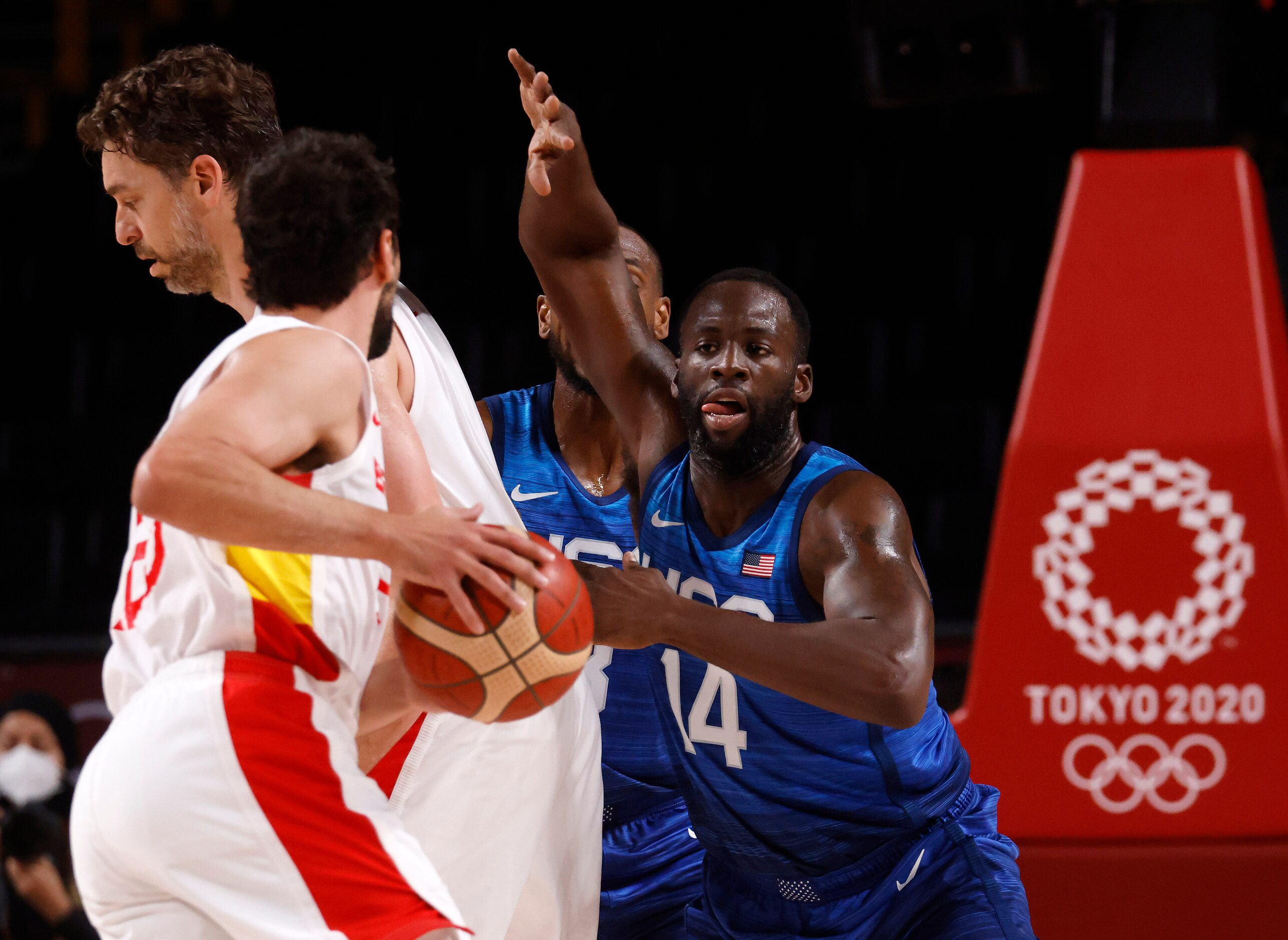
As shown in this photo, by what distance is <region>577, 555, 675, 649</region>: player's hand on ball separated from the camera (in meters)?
2.33

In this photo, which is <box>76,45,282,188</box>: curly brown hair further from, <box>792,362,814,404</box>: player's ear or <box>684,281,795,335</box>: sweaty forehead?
<box>792,362,814,404</box>: player's ear

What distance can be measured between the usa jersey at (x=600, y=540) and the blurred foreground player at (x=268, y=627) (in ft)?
4.25

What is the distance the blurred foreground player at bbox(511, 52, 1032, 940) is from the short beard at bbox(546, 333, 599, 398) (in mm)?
609

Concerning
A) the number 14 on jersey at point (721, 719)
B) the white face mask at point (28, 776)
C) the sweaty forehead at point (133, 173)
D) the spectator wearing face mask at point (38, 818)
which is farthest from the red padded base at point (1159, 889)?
the white face mask at point (28, 776)

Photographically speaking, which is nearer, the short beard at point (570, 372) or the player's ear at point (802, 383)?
the player's ear at point (802, 383)

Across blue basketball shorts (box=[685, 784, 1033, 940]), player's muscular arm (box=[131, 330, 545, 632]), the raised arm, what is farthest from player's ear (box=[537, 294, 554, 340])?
player's muscular arm (box=[131, 330, 545, 632])

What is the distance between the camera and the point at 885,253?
7539mm

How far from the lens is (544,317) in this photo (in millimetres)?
3975

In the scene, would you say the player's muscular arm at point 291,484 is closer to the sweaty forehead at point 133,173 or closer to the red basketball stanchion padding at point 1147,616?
the sweaty forehead at point 133,173

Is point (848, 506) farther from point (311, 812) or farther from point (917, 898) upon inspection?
point (311, 812)

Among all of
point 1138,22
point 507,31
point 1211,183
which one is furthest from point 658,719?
point 507,31

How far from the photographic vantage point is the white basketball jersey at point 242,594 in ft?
6.37

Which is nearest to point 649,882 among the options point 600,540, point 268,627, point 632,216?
point 600,540

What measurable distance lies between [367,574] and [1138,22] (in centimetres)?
385
